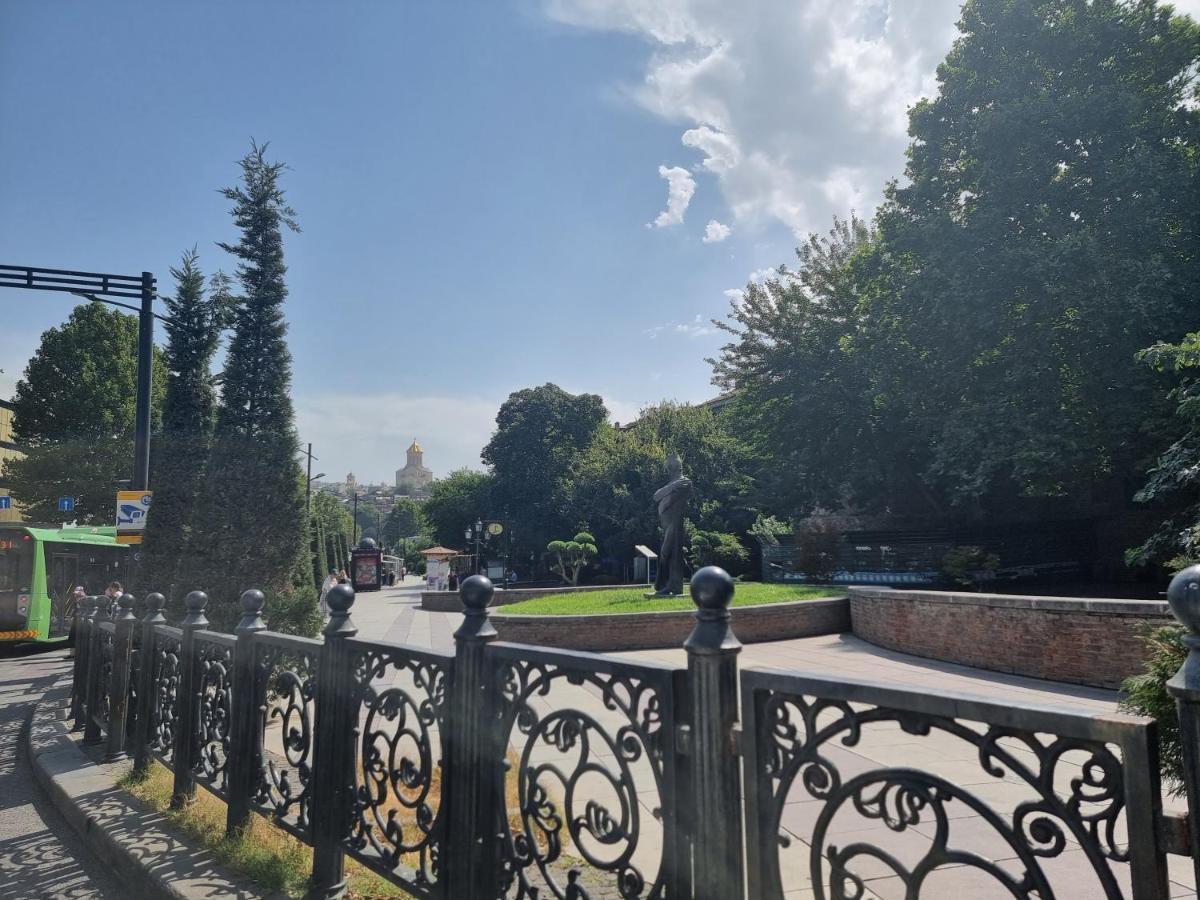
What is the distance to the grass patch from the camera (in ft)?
10.6

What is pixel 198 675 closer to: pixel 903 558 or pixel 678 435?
pixel 903 558

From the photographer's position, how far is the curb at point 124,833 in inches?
129

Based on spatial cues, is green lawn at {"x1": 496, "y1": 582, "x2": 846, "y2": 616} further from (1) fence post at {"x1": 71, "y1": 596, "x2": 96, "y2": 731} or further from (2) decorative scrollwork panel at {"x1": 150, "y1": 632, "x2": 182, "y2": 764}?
(2) decorative scrollwork panel at {"x1": 150, "y1": 632, "x2": 182, "y2": 764}

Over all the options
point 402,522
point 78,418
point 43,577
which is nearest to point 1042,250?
point 43,577

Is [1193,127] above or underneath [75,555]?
above

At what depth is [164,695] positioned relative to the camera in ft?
16.1

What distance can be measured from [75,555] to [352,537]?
56.5 metres

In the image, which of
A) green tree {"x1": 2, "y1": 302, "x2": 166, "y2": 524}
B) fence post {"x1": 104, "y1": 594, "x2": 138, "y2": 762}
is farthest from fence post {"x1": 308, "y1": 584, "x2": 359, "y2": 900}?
green tree {"x1": 2, "y1": 302, "x2": 166, "y2": 524}

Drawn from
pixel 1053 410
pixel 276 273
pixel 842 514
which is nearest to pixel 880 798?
pixel 276 273

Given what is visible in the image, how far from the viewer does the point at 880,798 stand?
162 centimetres

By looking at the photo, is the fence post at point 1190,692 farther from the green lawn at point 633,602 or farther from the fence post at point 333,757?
the green lawn at point 633,602

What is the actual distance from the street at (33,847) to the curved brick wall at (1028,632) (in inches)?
346

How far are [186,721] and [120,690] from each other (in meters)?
1.81

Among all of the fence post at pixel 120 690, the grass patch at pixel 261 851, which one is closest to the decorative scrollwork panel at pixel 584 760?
the grass patch at pixel 261 851
